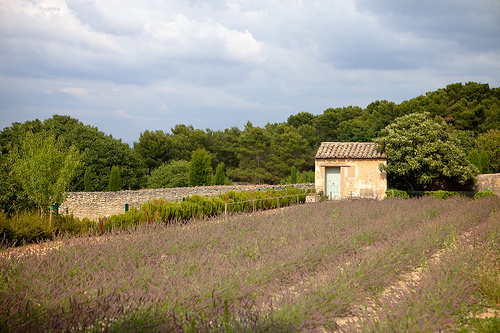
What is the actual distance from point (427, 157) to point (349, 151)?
291cm

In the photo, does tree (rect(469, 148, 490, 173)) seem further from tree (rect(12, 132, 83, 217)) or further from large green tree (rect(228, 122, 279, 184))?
tree (rect(12, 132, 83, 217))

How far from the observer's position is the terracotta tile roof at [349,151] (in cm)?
1602

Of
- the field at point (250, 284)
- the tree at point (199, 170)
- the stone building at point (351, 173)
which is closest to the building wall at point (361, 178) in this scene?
the stone building at point (351, 173)

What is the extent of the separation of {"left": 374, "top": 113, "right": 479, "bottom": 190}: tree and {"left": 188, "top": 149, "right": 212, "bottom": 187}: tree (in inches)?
505

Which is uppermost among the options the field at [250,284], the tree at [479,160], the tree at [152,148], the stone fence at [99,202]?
the tree at [152,148]

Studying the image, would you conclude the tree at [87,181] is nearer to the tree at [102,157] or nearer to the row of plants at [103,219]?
the tree at [102,157]

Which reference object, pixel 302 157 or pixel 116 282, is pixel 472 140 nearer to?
pixel 302 157

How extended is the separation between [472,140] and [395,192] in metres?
15.7

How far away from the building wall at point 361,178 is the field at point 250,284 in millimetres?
8720

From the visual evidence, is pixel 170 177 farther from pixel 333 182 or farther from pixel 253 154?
pixel 333 182

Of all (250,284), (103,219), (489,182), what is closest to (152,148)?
(489,182)

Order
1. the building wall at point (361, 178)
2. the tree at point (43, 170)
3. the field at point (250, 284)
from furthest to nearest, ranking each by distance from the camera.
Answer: the building wall at point (361, 178), the tree at point (43, 170), the field at point (250, 284)

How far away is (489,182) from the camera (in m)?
16.2

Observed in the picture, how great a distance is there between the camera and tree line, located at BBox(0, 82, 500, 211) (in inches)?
632
